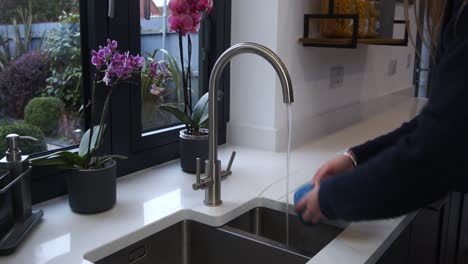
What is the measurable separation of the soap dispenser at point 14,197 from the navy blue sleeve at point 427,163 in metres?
0.66

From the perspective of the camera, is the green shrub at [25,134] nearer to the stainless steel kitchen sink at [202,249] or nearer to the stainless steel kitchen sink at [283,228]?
the stainless steel kitchen sink at [202,249]

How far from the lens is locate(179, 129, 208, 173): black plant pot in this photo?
1487 mm

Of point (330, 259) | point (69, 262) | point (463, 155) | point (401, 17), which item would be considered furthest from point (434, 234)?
point (401, 17)

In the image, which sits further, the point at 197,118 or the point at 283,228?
the point at 197,118

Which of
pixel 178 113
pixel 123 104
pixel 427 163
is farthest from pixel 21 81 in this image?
pixel 427 163

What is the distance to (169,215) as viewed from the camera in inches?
47.2

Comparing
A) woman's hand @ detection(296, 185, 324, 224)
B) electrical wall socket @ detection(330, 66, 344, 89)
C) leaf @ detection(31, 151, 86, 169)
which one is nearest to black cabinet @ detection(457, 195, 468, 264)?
electrical wall socket @ detection(330, 66, 344, 89)

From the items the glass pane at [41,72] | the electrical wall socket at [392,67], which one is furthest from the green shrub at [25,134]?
the electrical wall socket at [392,67]

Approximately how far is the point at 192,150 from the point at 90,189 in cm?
41

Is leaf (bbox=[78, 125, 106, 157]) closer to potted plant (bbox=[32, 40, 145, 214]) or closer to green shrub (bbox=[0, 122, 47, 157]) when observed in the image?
potted plant (bbox=[32, 40, 145, 214])

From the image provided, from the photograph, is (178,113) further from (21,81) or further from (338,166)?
(338,166)

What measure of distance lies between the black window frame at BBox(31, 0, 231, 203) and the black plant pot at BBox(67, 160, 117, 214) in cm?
7

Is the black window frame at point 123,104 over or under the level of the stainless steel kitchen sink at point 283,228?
over

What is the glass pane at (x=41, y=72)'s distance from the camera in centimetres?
121
